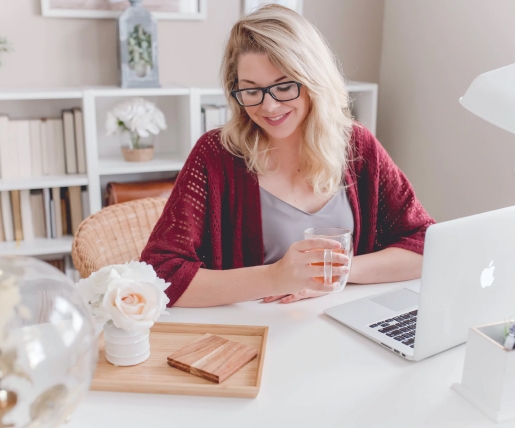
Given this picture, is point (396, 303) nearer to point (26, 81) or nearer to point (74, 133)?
point (74, 133)

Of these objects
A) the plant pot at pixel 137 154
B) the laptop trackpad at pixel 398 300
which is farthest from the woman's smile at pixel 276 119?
the plant pot at pixel 137 154

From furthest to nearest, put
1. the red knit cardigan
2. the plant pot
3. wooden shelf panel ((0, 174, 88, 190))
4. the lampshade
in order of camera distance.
A: 1. the plant pot
2. wooden shelf panel ((0, 174, 88, 190))
3. the red knit cardigan
4. the lampshade

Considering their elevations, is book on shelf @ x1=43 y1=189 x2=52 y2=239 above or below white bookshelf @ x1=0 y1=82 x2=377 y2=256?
below

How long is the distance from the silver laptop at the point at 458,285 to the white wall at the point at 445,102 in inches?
51.9

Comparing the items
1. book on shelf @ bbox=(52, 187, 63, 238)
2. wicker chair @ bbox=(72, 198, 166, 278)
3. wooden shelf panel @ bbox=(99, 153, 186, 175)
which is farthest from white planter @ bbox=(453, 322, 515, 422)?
book on shelf @ bbox=(52, 187, 63, 238)

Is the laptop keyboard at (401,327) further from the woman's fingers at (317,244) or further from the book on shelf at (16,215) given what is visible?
the book on shelf at (16,215)

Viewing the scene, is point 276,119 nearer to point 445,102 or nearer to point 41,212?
point 445,102

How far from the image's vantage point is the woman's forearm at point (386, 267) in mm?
1493

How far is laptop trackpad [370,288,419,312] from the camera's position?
134cm

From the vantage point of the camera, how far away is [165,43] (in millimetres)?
2855

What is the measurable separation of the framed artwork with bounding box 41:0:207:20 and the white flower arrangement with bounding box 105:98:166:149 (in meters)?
0.44

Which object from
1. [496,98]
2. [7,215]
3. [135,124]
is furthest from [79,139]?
[496,98]

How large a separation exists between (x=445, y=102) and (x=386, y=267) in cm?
144

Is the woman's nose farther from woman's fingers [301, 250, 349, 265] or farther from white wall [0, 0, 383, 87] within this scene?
white wall [0, 0, 383, 87]
